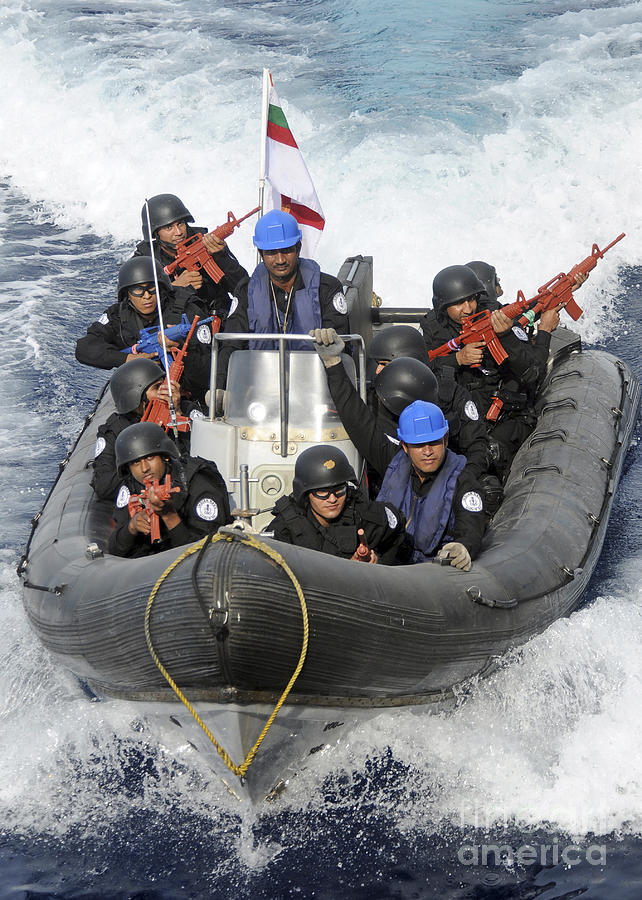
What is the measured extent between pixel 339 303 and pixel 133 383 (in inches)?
56.8

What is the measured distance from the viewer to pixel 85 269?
1398cm

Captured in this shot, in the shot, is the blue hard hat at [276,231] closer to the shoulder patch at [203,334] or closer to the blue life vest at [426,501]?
the shoulder patch at [203,334]

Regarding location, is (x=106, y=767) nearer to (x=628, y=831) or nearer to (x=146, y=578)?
(x=146, y=578)

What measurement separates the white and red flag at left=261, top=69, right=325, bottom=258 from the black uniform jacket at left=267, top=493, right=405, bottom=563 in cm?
352

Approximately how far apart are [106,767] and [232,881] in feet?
3.40

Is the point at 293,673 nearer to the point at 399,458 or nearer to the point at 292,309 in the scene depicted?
the point at 399,458

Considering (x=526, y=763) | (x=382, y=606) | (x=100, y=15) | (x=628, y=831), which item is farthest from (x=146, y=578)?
(x=100, y=15)

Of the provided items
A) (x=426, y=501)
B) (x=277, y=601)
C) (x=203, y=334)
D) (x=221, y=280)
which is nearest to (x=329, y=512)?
(x=426, y=501)

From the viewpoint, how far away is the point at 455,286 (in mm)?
7105

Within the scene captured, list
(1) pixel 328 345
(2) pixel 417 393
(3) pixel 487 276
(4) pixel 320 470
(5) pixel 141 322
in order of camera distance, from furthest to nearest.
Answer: (3) pixel 487 276 < (5) pixel 141 322 < (2) pixel 417 393 < (1) pixel 328 345 < (4) pixel 320 470

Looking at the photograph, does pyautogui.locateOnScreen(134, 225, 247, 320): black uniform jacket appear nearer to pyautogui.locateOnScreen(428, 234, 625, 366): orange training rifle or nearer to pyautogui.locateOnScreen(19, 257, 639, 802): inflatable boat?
pyautogui.locateOnScreen(19, 257, 639, 802): inflatable boat

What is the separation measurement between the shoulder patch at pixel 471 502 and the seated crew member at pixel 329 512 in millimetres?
436

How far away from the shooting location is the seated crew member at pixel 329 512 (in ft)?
16.8

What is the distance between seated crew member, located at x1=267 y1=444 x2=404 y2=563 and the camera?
5121 mm
